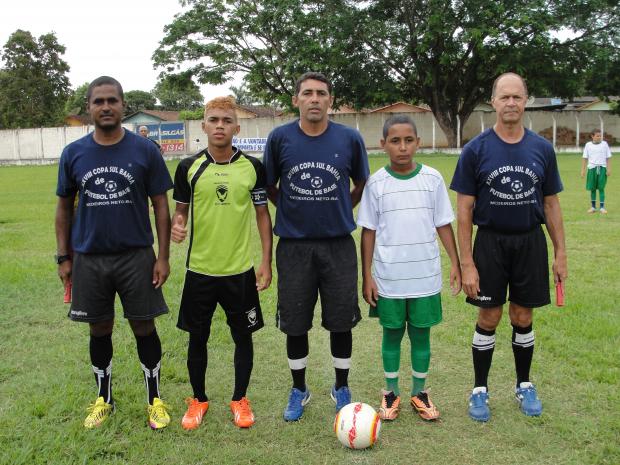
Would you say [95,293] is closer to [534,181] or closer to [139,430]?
[139,430]

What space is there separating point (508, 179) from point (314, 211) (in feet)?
3.76

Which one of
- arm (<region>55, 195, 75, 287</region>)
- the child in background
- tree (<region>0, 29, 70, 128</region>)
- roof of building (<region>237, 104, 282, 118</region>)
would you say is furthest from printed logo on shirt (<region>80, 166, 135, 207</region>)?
tree (<region>0, 29, 70, 128</region>)

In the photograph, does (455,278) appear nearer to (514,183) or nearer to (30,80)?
(514,183)

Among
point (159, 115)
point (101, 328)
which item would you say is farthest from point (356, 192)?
point (159, 115)

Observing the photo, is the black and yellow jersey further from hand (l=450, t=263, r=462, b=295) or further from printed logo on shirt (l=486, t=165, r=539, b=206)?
printed logo on shirt (l=486, t=165, r=539, b=206)

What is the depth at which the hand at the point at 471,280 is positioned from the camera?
3439 millimetres

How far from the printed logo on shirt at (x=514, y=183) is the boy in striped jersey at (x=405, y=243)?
0.31 m

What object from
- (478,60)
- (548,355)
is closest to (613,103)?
(478,60)

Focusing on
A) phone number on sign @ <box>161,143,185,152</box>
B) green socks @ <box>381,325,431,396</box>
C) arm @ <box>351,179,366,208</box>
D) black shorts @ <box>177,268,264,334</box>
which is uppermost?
phone number on sign @ <box>161,143,185,152</box>

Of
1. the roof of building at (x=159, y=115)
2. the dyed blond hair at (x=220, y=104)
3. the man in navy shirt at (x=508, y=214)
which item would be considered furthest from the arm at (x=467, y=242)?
the roof of building at (x=159, y=115)

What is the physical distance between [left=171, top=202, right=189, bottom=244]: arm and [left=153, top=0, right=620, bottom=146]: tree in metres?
29.8

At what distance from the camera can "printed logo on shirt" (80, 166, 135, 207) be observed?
3219 mm

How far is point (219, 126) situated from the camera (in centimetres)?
339

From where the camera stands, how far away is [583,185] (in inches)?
642
